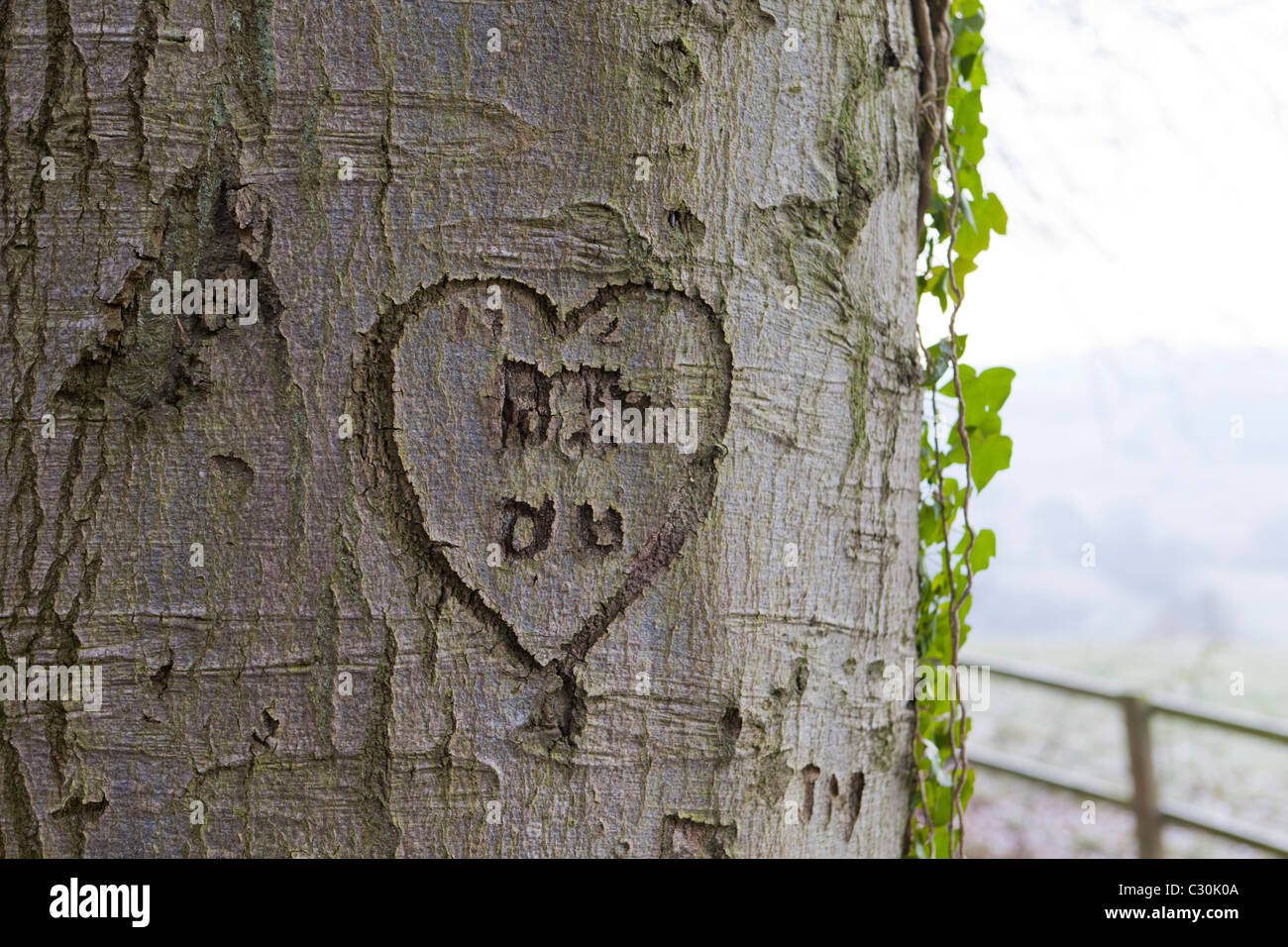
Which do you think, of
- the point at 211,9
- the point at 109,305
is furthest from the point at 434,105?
the point at 109,305

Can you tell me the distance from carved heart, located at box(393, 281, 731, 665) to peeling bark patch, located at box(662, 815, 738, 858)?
164 mm

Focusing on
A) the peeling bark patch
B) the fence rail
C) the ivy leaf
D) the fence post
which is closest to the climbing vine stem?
the ivy leaf

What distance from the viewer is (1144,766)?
139 inches

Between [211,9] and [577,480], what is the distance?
457 millimetres

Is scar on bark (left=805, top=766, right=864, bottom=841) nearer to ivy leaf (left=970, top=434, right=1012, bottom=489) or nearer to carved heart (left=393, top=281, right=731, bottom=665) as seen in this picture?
carved heart (left=393, top=281, right=731, bottom=665)

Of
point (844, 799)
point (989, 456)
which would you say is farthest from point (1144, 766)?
point (844, 799)

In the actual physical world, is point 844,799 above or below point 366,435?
below

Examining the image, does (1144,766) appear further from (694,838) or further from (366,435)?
(366,435)

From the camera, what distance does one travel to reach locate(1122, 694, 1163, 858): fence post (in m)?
3.53

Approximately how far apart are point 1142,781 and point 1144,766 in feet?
0.23

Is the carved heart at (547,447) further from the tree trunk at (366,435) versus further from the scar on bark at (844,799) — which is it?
the scar on bark at (844,799)

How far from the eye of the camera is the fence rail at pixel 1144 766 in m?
3.15
